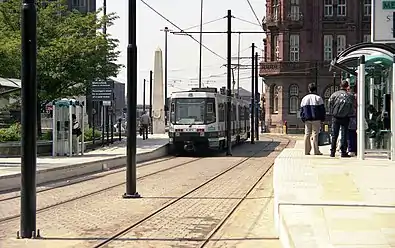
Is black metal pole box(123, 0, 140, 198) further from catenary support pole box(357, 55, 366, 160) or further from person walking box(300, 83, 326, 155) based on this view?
catenary support pole box(357, 55, 366, 160)

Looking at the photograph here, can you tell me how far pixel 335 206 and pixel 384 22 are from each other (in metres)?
2.69

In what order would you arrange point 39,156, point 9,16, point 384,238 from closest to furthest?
point 384,238 < point 39,156 < point 9,16


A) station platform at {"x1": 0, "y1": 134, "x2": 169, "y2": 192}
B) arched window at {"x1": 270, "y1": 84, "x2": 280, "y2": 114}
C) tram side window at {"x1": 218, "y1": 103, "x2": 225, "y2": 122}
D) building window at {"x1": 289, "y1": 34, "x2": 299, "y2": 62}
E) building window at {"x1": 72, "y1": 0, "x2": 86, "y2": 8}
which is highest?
building window at {"x1": 72, "y1": 0, "x2": 86, "y2": 8}

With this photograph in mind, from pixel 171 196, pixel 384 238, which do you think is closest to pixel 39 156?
pixel 171 196

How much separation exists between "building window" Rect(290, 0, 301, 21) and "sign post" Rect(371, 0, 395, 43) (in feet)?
215

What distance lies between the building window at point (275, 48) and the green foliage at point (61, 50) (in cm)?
4469

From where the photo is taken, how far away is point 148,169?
2391cm

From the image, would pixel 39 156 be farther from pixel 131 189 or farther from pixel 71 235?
pixel 71 235

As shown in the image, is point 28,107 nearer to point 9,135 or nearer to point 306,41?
point 9,135

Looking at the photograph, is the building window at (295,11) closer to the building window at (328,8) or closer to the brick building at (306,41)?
the brick building at (306,41)

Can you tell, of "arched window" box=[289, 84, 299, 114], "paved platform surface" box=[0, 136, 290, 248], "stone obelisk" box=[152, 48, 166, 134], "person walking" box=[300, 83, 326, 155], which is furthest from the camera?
"arched window" box=[289, 84, 299, 114]

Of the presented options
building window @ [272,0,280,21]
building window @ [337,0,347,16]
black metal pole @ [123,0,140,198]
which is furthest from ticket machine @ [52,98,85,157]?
building window @ [337,0,347,16]

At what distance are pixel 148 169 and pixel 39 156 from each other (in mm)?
5060

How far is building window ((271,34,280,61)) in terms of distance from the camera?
7556cm
